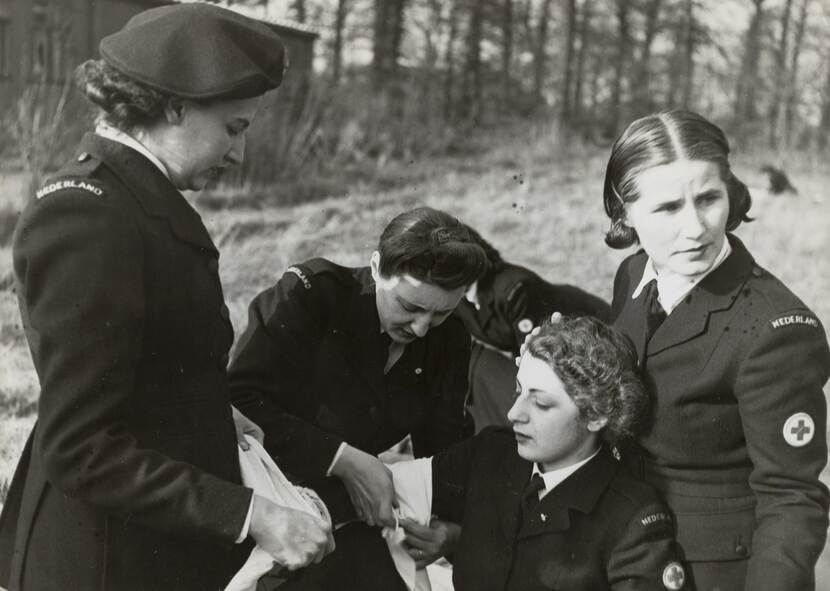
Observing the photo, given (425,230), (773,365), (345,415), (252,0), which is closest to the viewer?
(773,365)

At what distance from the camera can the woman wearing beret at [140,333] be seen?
69.1 inches

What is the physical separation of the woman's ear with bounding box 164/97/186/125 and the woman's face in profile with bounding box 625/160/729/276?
1158mm

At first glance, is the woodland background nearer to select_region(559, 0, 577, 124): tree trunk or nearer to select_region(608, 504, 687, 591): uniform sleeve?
select_region(559, 0, 577, 124): tree trunk

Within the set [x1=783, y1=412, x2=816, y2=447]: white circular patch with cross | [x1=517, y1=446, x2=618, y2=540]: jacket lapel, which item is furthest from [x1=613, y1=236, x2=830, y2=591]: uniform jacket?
[x1=517, y1=446, x2=618, y2=540]: jacket lapel

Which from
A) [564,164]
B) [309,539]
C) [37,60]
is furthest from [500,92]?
[309,539]

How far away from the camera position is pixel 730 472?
88.4 inches

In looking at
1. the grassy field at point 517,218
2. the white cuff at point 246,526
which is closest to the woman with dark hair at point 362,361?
the white cuff at point 246,526

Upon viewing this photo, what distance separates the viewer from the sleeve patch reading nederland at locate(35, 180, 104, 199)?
178 centimetres

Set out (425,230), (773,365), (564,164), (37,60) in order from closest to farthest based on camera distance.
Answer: (773,365)
(425,230)
(37,60)
(564,164)

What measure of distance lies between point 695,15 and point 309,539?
4.08 m

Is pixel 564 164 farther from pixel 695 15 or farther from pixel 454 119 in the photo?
pixel 695 15

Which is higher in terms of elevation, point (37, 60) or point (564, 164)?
point (37, 60)

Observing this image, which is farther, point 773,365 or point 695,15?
point 695,15

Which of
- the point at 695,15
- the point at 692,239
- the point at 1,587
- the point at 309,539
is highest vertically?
the point at 695,15
